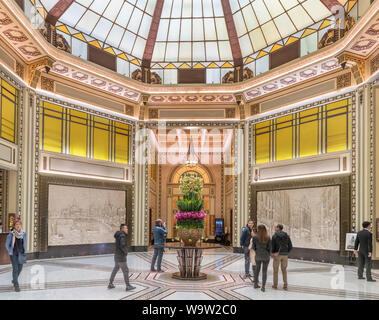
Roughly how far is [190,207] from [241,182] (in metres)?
7.36

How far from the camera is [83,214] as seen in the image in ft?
47.0

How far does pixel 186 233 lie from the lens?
8.87m

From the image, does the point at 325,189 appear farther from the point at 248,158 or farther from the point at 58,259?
the point at 58,259

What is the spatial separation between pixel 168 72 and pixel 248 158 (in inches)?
195

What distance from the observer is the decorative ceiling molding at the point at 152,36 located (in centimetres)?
1532

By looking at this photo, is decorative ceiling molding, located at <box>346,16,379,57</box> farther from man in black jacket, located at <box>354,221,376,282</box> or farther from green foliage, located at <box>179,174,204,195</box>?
green foliage, located at <box>179,174,204,195</box>

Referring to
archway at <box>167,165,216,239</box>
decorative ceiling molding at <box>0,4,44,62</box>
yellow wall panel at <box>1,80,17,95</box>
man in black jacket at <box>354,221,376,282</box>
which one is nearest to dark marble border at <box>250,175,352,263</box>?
man in black jacket at <box>354,221,376,282</box>

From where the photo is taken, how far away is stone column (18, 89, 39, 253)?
40.2 feet

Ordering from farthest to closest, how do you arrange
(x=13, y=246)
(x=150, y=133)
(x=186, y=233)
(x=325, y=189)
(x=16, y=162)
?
1. (x=150, y=133)
2. (x=325, y=189)
3. (x=16, y=162)
4. (x=186, y=233)
5. (x=13, y=246)

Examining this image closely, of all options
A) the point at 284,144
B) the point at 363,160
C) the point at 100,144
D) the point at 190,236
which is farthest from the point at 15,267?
the point at 284,144

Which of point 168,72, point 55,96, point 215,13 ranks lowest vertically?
point 55,96

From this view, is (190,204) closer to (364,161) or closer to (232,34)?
(364,161)

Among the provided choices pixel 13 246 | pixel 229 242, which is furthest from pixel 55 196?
pixel 229 242

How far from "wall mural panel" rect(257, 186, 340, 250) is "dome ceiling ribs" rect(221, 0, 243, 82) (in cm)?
530
